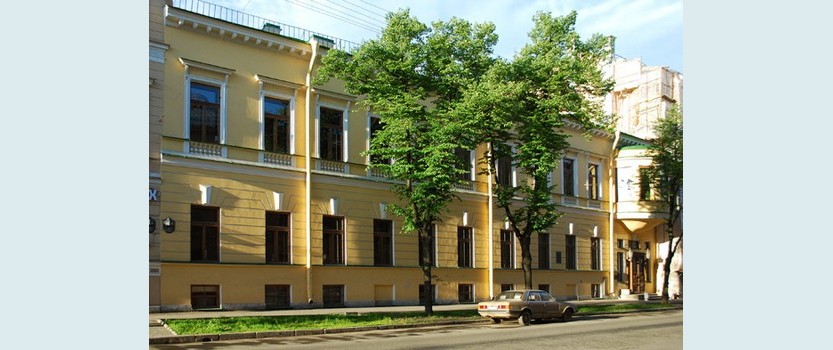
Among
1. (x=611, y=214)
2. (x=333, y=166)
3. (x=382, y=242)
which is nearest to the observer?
(x=333, y=166)

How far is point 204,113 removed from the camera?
21062mm

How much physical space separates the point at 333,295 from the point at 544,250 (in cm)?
1142

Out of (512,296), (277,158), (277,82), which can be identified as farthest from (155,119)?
(512,296)

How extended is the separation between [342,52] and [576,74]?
672 centimetres

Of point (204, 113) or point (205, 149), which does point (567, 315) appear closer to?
point (205, 149)

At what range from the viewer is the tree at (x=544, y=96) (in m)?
21.6

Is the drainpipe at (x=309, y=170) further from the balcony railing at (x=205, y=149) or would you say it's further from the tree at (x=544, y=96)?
the tree at (x=544, y=96)

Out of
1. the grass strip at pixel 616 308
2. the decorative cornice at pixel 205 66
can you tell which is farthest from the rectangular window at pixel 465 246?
the decorative cornice at pixel 205 66

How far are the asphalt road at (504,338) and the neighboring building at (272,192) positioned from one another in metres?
4.61

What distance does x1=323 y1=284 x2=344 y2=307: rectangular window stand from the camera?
76.8ft

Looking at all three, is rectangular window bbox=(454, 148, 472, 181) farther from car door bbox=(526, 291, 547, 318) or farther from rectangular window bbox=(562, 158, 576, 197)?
rectangular window bbox=(562, 158, 576, 197)

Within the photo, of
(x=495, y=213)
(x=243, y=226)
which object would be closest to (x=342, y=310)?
(x=243, y=226)

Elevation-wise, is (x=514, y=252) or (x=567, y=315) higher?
(x=514, y=252)

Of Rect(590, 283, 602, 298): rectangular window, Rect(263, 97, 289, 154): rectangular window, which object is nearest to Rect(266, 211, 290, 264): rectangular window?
Rect(263, 97, 289, 154): rectangular window
